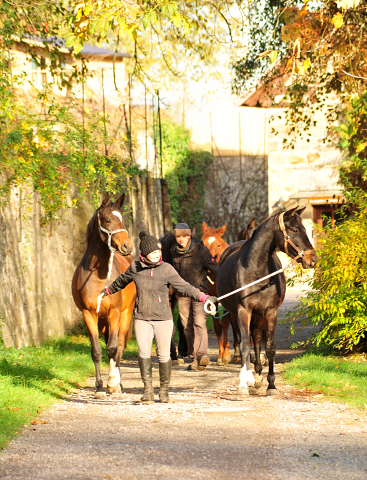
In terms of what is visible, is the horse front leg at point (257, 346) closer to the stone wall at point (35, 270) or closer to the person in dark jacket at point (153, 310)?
the person in dark jacket at point (153, 310)

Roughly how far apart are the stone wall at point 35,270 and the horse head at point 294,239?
398cm

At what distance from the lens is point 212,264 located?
10688 mm

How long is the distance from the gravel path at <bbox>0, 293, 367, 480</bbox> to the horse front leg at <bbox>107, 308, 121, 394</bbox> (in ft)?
0.69

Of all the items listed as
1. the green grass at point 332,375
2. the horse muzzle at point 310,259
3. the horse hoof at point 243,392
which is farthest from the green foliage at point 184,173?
the horse hoof at point 243,392

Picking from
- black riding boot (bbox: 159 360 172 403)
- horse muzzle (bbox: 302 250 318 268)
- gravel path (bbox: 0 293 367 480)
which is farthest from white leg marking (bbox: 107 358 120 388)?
horse muzzle (bbox: 302 250 318 268)

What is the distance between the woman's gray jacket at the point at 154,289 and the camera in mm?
7473

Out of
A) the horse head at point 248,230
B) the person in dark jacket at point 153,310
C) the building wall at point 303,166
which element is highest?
the building wall at point 303,166

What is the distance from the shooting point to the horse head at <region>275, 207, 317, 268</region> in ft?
25.1

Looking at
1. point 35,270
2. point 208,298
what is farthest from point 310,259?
point 35,270

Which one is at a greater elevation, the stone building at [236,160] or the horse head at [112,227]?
the stone building at [236,160]

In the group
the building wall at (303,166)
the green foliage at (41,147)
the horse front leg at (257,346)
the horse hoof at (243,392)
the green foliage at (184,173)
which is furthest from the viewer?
the green foliage at (184,173)

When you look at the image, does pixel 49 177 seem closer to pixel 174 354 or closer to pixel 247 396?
pixel 174 354

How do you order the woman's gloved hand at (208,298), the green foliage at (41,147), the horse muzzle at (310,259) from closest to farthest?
1. the woman's gloved hand at (208,298)
2. the horse muzzle at (310,259)
3. the green foliage at (41,147)

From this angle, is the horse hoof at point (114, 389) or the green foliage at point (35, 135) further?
the green foliage at point (35, 135)
